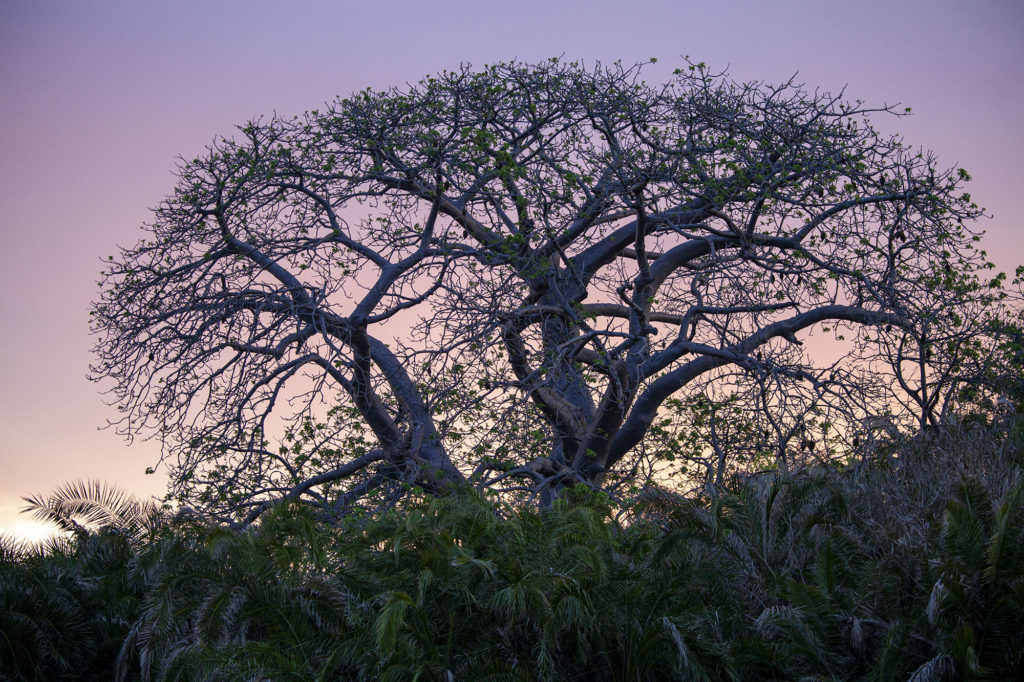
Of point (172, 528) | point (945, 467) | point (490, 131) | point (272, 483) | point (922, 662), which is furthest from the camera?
point (490, 131)

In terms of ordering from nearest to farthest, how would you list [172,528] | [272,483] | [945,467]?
1. [945,467]
2. [172,528]
3. [272,483]

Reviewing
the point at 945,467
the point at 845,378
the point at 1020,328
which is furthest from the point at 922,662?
the point at 1020,328

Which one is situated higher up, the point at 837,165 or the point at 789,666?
the point at 837,165

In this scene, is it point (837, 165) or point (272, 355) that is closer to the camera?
point (272, 355)

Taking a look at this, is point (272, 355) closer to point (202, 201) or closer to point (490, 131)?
point (202, 201)

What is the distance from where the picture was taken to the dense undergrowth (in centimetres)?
679

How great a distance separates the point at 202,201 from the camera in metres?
13.3

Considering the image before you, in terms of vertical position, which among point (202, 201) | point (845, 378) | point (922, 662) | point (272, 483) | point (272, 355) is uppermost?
point (202, 201)

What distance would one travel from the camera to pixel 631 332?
42.3 feet

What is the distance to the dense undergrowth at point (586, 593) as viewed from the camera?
679 cm

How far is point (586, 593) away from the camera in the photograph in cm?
734

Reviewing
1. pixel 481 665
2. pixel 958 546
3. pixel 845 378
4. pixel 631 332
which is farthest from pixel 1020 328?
pixel 481 665

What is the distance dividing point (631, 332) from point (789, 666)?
6.32m

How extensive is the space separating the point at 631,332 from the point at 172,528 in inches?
252
